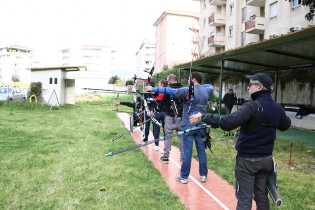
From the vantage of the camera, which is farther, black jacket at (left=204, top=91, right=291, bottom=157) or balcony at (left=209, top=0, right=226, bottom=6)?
balcony at (left=209, top=0, right=226, bottom=6)

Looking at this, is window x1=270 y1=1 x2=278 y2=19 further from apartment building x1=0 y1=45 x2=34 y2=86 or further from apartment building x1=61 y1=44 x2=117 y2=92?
apartment building x1=0 y1=45 x2=34 y2=86

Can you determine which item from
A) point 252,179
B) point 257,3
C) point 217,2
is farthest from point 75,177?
point 217,2

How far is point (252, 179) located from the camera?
324 cm

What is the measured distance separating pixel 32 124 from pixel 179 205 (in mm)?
9576

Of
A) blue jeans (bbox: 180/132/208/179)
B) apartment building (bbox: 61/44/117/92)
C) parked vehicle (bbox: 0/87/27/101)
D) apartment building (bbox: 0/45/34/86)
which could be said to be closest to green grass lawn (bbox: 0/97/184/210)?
blue jeans (bbox: 180/132/208/179)

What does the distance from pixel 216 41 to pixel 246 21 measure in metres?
6.49

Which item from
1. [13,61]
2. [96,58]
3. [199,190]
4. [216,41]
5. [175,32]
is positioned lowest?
[199,190]

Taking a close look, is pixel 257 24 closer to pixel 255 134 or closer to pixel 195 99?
pixel 195 99

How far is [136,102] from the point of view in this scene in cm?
988

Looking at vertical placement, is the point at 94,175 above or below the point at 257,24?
below

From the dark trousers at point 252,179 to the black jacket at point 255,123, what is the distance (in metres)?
0.08

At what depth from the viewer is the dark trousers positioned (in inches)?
127

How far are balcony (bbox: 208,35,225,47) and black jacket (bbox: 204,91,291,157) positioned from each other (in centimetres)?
2944

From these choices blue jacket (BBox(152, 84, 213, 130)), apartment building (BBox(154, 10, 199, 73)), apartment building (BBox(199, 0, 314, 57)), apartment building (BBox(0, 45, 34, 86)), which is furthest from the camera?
apartment building (BBox(0, 45, 34, 86))
